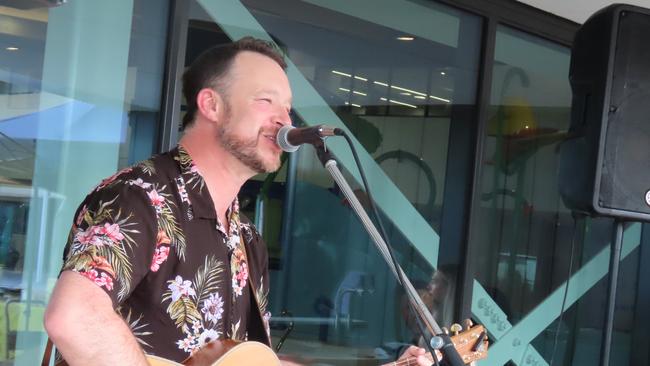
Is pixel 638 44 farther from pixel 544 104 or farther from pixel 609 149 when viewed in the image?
pixel 544 104

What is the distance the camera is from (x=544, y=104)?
4637 mm

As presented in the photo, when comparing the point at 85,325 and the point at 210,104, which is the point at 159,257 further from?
the point at 210,104

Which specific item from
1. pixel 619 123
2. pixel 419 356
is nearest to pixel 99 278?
pixel 419 356

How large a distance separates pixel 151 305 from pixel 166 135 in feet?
4.83

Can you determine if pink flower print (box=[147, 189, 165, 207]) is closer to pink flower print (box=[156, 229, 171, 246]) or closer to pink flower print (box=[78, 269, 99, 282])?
pink flower print (box=[156, 229, 171, 246])

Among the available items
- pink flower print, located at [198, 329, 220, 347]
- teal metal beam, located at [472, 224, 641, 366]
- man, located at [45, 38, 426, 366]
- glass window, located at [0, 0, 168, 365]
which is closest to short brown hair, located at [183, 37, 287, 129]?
man, located at [45, 38, 426, 366]

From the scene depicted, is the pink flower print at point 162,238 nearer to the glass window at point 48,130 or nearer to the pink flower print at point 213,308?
the pink flower print at point 213,308

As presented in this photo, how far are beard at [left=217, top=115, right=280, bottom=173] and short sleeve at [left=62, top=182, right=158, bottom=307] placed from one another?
23cm

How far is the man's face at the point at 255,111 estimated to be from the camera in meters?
1.76

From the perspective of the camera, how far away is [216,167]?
1818mm

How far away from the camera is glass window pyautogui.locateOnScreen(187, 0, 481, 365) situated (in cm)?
348

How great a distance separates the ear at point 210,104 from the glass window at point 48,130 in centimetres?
100

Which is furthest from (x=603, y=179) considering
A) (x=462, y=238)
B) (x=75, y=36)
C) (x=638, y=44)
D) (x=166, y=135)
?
Answer: (x=75, y=36)

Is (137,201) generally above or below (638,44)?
below
